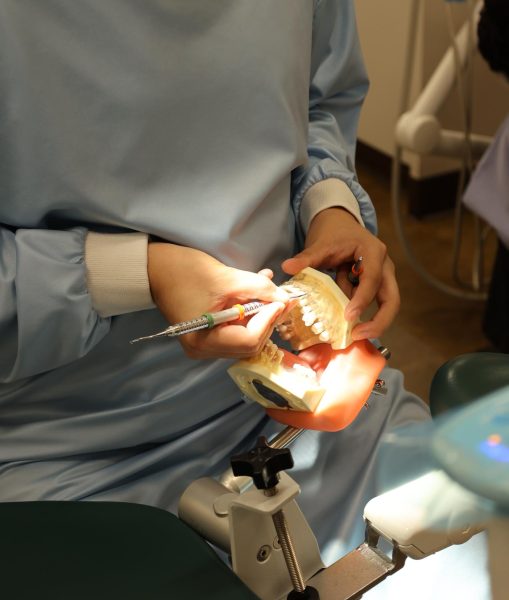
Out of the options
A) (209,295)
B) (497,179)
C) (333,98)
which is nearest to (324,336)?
(209,295)

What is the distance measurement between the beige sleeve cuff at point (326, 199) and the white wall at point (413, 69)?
1.74 metres

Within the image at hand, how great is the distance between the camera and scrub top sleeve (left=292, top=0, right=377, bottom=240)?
988 mm

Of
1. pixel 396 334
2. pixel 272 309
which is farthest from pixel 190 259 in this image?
pixel 396 334

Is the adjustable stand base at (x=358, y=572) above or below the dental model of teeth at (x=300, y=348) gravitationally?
below

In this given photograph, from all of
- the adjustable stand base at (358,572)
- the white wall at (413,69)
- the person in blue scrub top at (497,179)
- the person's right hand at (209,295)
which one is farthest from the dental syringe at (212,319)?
the white wall at (413,69)

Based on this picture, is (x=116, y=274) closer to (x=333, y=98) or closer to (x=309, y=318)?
(x=309, y=318)

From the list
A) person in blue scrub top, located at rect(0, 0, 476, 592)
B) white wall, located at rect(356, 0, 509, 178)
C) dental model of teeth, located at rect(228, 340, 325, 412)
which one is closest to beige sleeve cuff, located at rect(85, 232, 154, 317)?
person in blue scrub top, located at rect(0, 0, 476, 592)

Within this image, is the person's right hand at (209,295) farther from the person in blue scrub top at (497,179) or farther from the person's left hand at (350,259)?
the person in blue scrub top at (497,179)

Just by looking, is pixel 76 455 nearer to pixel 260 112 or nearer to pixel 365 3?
pixel 260 112

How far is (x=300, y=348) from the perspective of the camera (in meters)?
0.80

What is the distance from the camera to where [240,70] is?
800mm

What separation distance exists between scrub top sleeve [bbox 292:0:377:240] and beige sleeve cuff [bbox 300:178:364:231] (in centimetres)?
1

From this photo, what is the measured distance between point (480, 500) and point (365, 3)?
267 centimetres

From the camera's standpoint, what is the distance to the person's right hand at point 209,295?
70 centimetres
